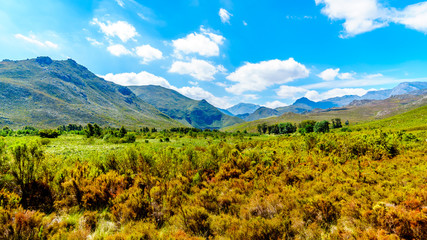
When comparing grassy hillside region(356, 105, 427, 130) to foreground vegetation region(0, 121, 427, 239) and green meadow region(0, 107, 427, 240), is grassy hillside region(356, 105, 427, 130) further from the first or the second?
foreground vegetation region(0, 121, 427, 239)

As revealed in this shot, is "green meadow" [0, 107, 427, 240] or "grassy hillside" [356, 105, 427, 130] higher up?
"grassy hillside" [356, 105, 427, 130]

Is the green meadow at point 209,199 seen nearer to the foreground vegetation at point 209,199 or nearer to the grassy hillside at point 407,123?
the foreground vegetation at point 209,199

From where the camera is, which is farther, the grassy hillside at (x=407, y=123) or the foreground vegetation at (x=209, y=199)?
the grassy hillside at (x=407, y=123)

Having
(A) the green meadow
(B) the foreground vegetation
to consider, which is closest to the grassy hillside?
(A) the green meadow

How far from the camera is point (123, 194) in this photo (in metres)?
6.90

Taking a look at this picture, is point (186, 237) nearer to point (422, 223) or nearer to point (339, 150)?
point (422, 223)

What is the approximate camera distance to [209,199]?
6957 millimetres

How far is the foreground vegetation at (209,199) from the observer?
4957 millimetres

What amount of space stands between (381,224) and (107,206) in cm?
916

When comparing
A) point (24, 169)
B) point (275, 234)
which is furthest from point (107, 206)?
point (275, 234)

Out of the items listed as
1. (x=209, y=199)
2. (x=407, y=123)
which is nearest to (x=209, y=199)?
(x=209, y=199)

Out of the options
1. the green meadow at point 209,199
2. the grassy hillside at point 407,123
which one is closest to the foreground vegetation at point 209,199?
the green meadow at point 209,199

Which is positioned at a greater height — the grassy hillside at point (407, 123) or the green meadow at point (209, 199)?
the grassy hillside at point (407, 123)

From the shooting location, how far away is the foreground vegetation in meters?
4.96
